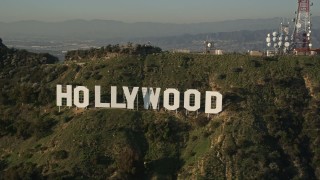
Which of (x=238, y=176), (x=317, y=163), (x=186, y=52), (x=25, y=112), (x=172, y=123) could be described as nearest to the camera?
(x=238, y=176)

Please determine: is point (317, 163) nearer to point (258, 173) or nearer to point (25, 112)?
point (258, 173)

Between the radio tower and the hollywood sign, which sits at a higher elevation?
the radio tower

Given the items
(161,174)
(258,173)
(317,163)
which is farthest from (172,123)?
(317,163)

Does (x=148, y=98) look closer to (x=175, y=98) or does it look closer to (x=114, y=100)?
(x=175, y=98)

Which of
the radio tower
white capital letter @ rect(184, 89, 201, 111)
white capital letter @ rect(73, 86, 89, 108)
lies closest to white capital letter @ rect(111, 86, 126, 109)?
white capital letter @ rect(73, 86, 89, 108)

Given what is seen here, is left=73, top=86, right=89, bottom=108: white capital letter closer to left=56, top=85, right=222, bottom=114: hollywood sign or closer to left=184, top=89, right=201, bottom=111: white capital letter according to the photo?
left=56, top=85, right=222, bottom=114: hollywood sign

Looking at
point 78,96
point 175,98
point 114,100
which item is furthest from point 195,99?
point 78,96
